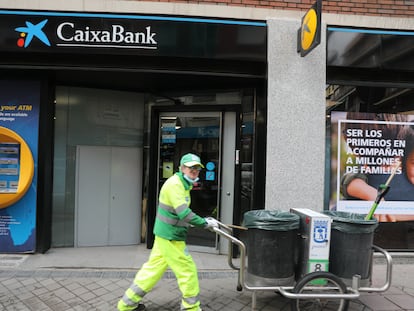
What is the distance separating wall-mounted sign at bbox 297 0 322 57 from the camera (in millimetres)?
4590

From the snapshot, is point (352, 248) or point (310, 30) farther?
point (310, 30)

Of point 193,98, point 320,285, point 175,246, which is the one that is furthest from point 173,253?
point 193,98

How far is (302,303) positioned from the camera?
374cm

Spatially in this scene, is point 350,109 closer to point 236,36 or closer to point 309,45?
point 309,45

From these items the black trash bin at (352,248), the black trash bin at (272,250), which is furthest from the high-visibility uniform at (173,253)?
the black trash bin at (352,248)

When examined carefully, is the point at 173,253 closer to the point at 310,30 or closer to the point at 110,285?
the point at 110,285

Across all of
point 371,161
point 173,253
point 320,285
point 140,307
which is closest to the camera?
point 320,285

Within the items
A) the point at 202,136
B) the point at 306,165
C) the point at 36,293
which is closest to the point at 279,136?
the point at 306,165

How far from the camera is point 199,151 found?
236 inches

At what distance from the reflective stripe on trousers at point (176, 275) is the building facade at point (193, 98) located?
2.19 m

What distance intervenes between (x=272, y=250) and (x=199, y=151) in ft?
9.25

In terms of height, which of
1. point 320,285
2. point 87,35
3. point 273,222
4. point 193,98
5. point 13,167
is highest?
point 87,35

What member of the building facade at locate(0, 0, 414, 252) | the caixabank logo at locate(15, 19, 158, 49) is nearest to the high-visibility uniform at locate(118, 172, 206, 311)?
the building facade at locate(0, 0, 414, 252)

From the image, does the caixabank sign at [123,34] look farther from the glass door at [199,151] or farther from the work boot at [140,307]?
the work boot at [140,307]
